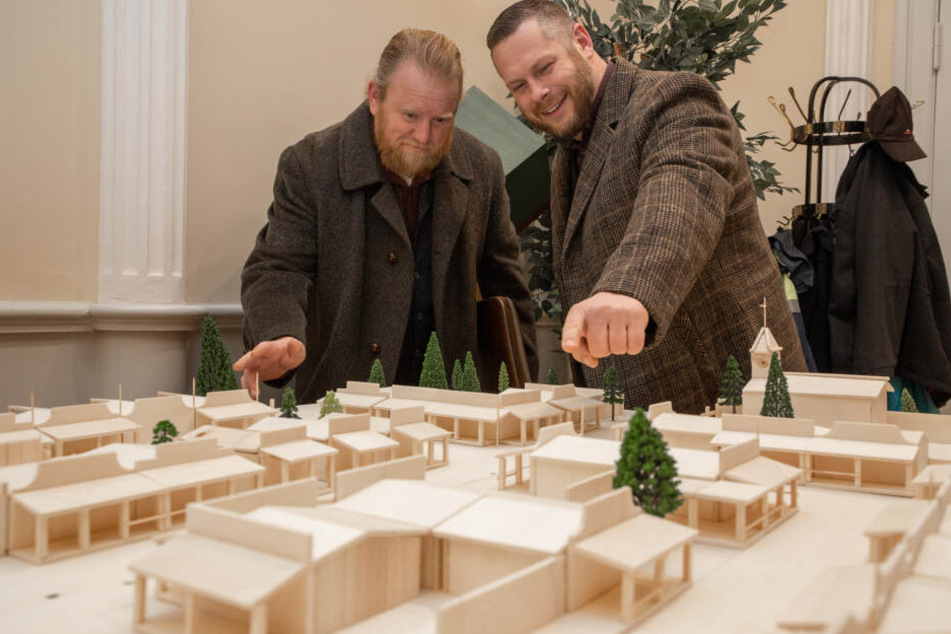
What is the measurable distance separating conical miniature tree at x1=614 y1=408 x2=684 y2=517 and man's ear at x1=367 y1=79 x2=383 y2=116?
310cm

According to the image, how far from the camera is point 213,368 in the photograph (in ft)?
10.1

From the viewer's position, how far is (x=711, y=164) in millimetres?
2838

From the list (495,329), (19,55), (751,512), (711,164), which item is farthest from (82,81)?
(751,512)

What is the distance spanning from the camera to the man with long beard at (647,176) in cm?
297

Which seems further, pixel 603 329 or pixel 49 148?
pixel 49 148

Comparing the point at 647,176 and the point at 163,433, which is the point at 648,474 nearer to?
the point at 163,433

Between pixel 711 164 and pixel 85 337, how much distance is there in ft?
11.0

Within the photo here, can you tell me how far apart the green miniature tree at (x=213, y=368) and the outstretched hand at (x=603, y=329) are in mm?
1508

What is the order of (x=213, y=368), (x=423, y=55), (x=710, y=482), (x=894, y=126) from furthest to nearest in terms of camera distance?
(x=894, y=126), (x=423, y=55), (x=213, y=368), (x=710, y=482)

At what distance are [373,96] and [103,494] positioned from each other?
3.12m

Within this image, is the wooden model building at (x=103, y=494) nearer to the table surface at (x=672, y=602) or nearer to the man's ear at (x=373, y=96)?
the table surface at (x=672, y=602)

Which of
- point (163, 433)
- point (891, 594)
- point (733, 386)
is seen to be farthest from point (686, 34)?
point (891, 594)

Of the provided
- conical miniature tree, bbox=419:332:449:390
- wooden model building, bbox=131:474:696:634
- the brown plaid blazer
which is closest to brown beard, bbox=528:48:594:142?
the brown plaid blazer

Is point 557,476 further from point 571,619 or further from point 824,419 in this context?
point 824,419
